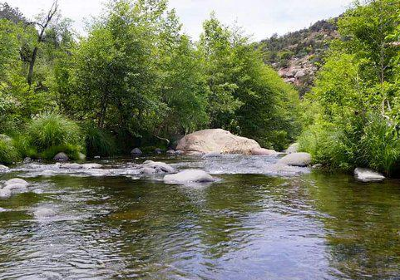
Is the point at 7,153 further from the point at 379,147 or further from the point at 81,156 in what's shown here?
the point at 379,147

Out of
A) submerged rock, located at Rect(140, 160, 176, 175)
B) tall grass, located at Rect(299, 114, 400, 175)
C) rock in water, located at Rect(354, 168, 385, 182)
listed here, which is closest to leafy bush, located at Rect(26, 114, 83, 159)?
submerged rock, located at Rect(140, 160, 176, 175)

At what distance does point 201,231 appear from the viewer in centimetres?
555

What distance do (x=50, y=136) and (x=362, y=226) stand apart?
13986mm

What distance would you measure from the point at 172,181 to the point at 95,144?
9416 millimetres

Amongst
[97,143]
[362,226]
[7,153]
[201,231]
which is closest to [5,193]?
[201,231]

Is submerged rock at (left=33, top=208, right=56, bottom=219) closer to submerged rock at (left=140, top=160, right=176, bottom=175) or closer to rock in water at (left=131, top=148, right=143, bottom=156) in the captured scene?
submerged rock at (left=140, top=160, right=176, bottom=175)

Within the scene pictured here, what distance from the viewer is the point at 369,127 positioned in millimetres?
11461

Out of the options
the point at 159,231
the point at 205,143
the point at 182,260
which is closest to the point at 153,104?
the point at 205,143

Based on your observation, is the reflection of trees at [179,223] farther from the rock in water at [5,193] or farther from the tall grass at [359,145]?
the tall grass at [359,145]

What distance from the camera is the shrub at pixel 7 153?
548 inches

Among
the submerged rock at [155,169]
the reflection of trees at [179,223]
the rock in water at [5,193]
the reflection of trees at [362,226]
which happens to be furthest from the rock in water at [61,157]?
the reflection of trees at [362,226]

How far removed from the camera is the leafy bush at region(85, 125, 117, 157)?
18562 mm

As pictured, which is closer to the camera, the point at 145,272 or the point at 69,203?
the point at 145,272

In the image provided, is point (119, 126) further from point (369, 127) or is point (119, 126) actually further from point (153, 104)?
point (369, 127)
